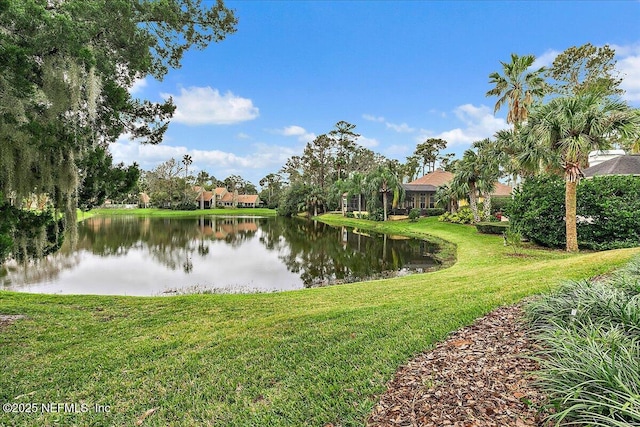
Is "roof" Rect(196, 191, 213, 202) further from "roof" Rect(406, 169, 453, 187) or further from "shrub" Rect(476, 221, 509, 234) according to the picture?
"shrub" Rect(476, 221, 509, 234)

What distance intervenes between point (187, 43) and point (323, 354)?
5418mm

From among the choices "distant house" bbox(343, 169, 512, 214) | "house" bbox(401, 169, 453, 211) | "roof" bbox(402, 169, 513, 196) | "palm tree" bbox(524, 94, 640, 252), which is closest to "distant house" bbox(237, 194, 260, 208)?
"roof" bbox(402, 169, 513, 196)

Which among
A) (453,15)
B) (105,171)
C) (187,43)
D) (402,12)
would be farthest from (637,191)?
(105,171)

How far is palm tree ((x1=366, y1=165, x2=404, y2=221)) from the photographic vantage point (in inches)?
1387

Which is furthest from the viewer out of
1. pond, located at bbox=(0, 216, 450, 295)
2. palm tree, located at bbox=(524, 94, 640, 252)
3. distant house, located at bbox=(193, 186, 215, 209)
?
distant house, located at bbox=(193, 186, 215, 209)

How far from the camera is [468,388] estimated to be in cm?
261

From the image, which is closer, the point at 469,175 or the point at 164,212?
the point at 469,175

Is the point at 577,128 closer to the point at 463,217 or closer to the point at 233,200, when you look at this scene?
the point at 463,217

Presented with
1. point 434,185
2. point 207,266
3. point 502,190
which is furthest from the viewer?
point 434,185

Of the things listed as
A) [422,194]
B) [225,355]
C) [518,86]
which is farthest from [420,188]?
[225,355]

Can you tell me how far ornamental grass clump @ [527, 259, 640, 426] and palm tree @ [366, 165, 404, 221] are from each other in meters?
32.0

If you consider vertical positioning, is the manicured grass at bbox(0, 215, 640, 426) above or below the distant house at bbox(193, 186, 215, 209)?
below

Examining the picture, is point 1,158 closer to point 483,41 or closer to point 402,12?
point 402,12

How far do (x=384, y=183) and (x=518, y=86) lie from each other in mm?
18017
